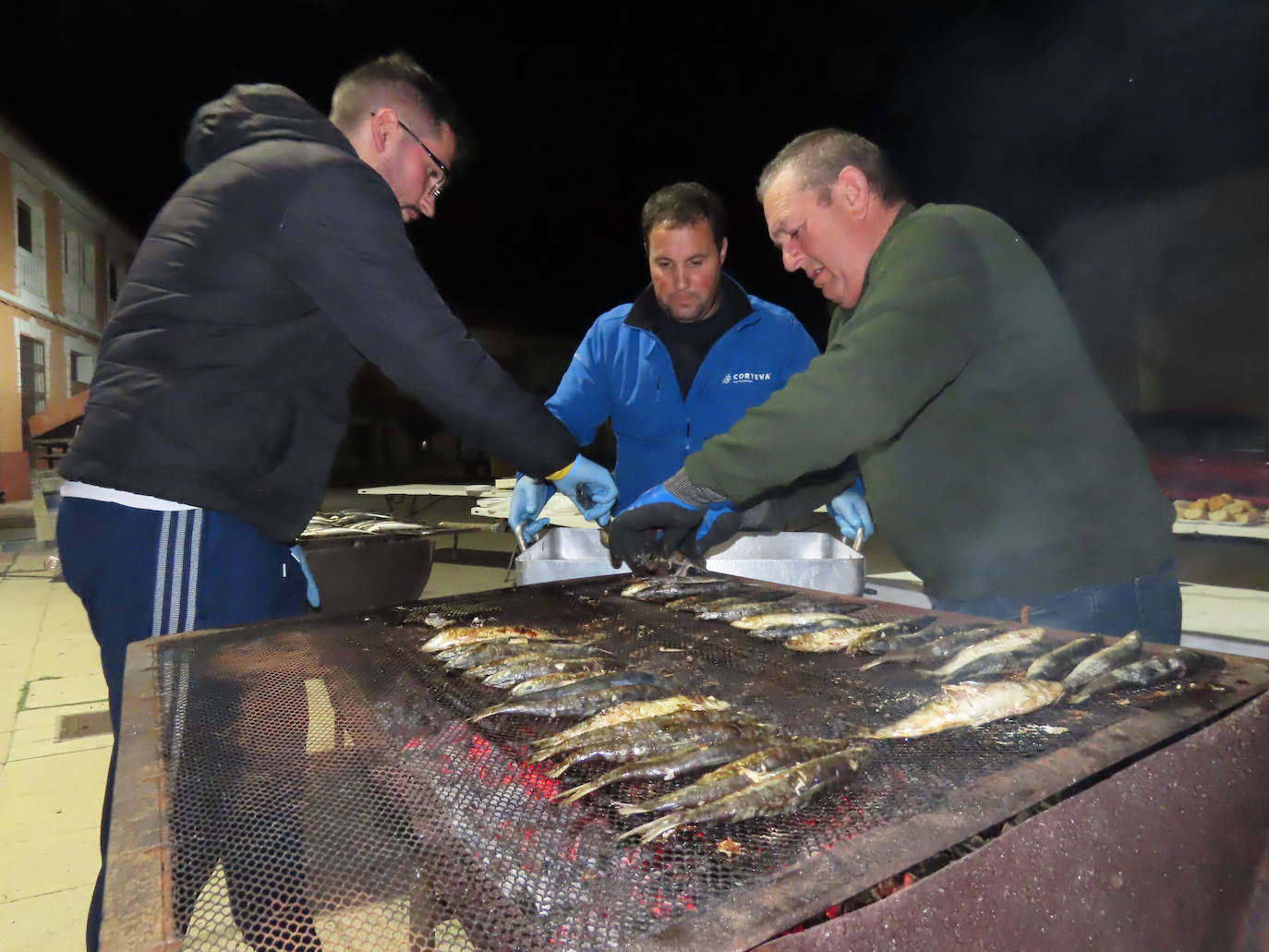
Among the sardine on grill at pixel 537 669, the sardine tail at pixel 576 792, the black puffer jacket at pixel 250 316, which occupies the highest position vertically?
the black puffer jacket at pixel 250 316

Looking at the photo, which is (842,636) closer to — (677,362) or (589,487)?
(589,487)

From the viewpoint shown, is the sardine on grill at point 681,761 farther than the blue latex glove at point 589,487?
No

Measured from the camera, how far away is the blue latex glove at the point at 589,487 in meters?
3.24

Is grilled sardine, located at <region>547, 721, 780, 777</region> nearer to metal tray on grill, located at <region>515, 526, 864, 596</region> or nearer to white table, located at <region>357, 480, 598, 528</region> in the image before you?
metal tray on grill, located at <region>515, 526, 864, 596</region>

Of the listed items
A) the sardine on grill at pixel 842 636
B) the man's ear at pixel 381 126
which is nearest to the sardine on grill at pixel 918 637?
the sardine on grill at pixel 842 636

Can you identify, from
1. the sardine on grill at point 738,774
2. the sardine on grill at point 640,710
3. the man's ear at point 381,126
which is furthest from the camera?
the man's ear at point 381,126

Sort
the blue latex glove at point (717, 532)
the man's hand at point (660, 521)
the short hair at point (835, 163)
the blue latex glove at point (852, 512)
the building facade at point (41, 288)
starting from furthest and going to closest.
Answer: the building facade at point (41, 288), the blue latex glove at point (852, 512), the blue latex glove at point (717, 532), the man's hand at point (660, 521), the short hair at point (835, 163)

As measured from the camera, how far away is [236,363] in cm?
225

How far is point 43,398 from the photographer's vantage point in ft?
63.5

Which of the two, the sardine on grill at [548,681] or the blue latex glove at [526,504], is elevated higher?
the blue latex glove at [526,504]

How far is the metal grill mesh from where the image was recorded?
102 centimetres

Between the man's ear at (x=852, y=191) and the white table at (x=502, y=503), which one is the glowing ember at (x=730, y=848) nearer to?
the man's ear at (x=852, y=191)

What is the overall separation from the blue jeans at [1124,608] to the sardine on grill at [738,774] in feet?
4.61

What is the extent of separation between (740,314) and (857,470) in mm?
1422
